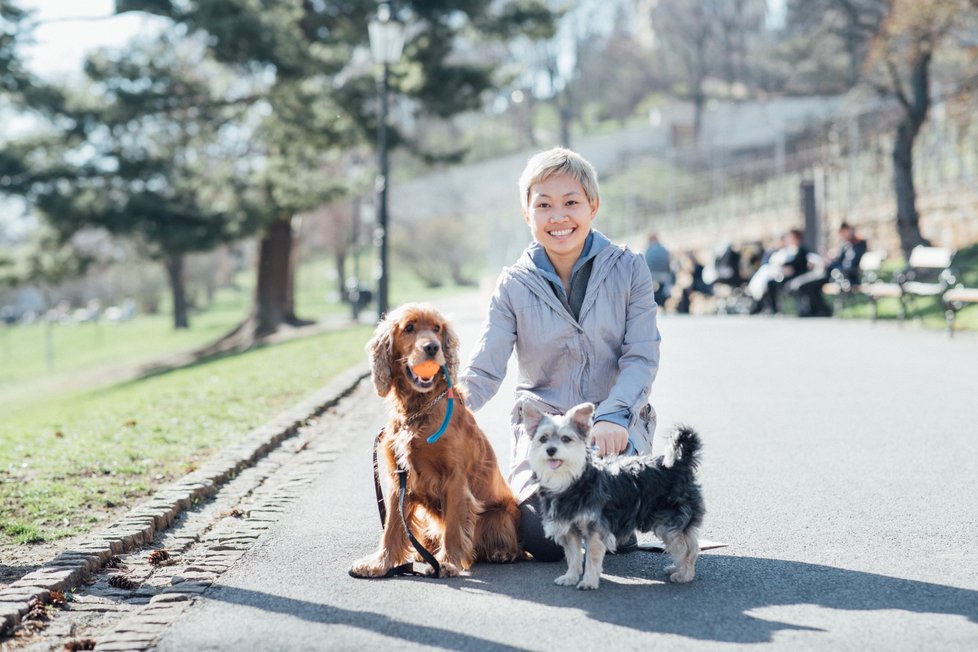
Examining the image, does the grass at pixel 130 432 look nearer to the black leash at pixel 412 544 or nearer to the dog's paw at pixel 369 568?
the dog's paw at pixel 369 568

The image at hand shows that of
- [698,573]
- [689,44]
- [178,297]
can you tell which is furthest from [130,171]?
[689,44]

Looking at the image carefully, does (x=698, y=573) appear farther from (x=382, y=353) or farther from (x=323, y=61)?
(x=323, y=61)

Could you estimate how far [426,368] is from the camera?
5109 mm

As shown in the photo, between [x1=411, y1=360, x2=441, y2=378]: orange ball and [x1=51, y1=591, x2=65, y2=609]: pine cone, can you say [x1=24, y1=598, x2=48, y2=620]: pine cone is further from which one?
[x1=411, y1=360, x2=441, y2=378]: orange ball

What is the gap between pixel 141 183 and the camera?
86.2 feet

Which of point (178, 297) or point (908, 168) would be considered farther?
point (178, 297)

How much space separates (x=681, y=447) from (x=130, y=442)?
6157mm

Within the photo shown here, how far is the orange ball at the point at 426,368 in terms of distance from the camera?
16.7 feet

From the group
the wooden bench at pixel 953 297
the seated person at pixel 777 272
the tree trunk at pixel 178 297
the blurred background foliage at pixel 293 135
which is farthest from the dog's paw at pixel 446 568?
the tree trunk at pixel 178 297

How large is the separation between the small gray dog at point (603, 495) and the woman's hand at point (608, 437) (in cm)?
13

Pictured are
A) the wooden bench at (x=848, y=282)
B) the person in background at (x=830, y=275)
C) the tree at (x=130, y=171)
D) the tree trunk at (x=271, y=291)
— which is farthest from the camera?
the tree trunk at (x=271, y=291)

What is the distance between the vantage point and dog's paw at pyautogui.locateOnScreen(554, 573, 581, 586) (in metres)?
5.18

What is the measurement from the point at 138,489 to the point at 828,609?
459 cm

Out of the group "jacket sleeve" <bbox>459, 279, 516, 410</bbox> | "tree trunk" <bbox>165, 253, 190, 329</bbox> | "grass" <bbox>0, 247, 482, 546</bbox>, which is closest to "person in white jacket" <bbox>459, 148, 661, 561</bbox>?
"jacket sleeve" <bbox>459, 279, 516, 410</bbox>
